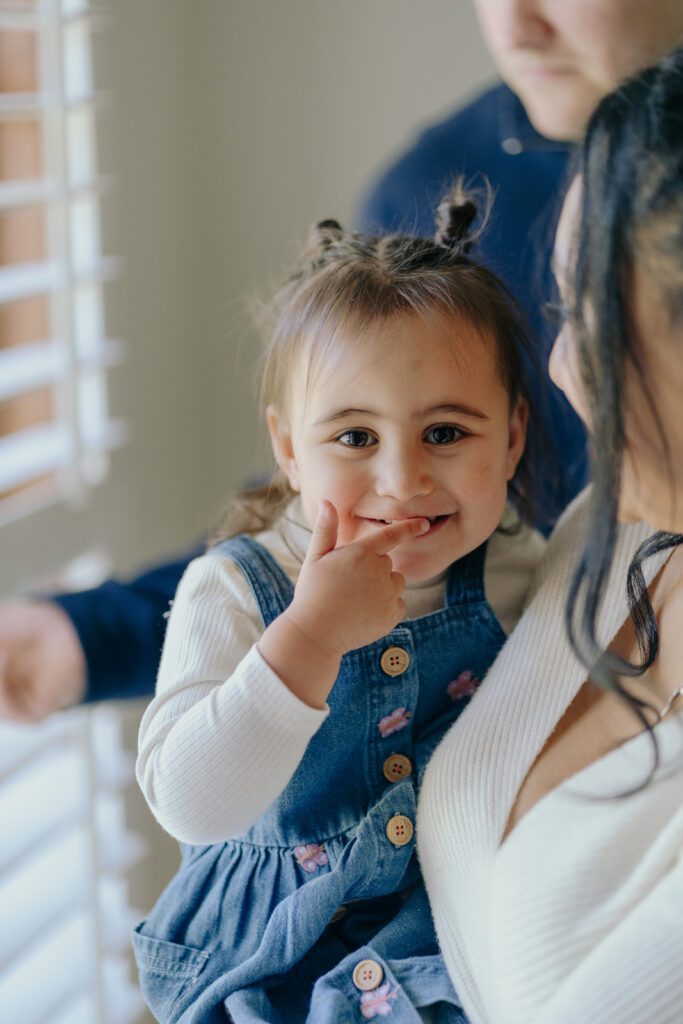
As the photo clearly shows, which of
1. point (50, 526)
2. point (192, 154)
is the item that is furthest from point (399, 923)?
point (192, 154)

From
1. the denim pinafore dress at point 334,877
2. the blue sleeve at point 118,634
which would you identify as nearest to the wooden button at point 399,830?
the denim pinafore dress at point 334,877

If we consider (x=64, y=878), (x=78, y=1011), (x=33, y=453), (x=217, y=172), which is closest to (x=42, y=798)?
(x=64, y=878)

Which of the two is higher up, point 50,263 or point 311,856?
point 50,263

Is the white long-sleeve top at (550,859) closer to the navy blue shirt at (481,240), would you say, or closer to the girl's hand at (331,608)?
the girl's hand at (331,608)

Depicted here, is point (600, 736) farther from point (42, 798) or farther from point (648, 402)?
point (42, 798)

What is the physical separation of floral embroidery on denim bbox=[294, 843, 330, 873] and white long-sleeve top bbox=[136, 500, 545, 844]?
3.7 inches

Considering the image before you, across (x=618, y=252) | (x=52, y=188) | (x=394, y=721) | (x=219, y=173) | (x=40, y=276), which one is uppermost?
(x=219, y=173)

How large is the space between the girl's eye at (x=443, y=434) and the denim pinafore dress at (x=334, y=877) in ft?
0.47

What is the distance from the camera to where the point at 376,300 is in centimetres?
80

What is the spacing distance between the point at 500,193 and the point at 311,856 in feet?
2.66

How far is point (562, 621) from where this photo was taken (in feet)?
2.63

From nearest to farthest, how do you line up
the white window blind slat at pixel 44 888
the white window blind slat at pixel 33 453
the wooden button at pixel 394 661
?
the wooden button at pixel 394 661 < the white window blind slat at pixel 44 888 < the white window blind slat at pixel 33 453

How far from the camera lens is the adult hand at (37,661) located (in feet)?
3.15

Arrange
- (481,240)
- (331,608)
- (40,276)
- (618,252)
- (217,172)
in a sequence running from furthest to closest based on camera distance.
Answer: (217,172) → (40,276) → (481,240) → (331,608) → (618,252)
